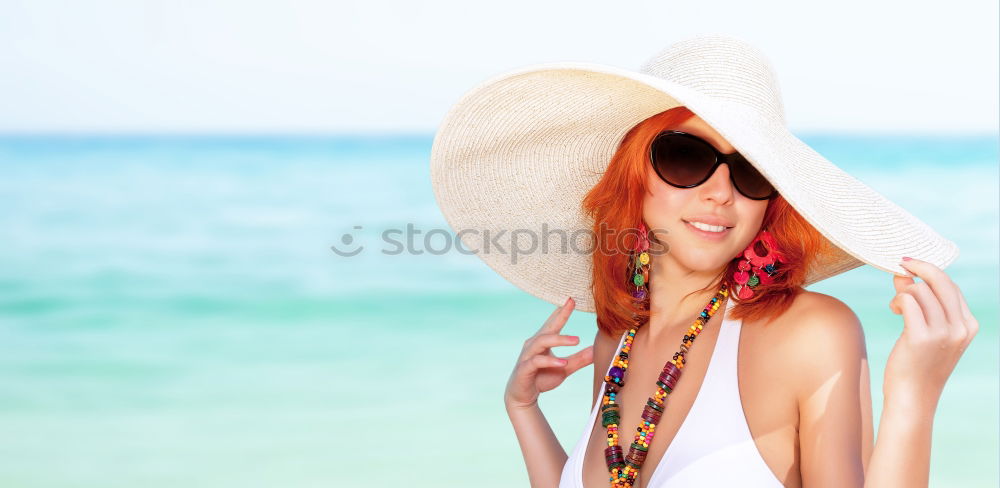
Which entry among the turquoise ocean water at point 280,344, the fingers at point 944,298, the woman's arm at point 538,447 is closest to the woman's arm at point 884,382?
the fingers at point 944,298

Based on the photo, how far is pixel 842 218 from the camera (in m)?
2.31

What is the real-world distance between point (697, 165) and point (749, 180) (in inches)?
5.1

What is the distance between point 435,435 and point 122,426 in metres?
2.88

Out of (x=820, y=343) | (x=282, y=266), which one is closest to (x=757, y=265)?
(x=820, y=343)

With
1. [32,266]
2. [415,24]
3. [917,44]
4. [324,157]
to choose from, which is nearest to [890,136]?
[917,44]

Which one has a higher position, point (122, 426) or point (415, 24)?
point (415, 24)

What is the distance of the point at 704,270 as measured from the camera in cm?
258

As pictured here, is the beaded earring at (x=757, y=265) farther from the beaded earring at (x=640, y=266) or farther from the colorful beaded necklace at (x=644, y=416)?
the beaded earring at (x=640, y=266)

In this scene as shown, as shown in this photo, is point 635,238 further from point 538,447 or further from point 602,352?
point 538,447

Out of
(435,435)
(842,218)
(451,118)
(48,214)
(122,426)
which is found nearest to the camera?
(842,218)

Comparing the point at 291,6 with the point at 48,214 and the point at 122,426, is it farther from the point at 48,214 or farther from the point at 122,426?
the point at 122,426

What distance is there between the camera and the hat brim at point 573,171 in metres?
2.25

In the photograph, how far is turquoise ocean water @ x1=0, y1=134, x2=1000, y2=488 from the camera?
773 cm

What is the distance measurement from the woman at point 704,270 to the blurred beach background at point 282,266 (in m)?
4.53
